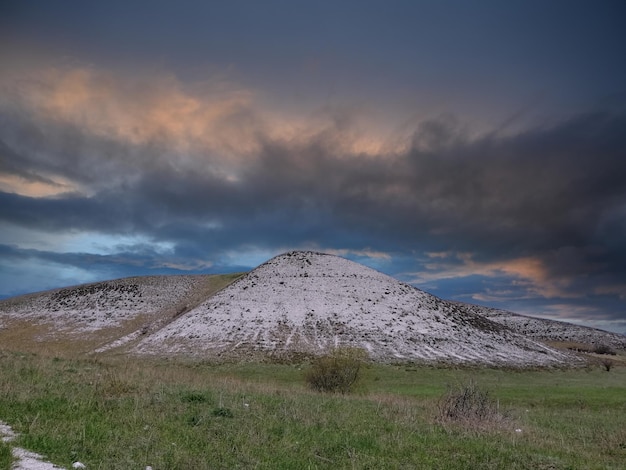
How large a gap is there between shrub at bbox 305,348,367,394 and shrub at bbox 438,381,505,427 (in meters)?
11.7

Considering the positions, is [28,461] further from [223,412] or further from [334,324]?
[334,324]

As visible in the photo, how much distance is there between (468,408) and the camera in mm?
19000

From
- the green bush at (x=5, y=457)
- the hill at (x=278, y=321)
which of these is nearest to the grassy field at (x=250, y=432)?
the green bush at (x=5, y=457)

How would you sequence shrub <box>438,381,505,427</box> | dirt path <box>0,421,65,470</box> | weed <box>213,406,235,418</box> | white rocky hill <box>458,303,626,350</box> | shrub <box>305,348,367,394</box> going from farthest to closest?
white rocky hill <box>458,303,626,350</box>
shrub <box>305,348,367,394</box>
shrub <box>438,381,505,427</box>
weed <box>213,406,235,418</box>
dirt path <box>0,421,65,470</box>

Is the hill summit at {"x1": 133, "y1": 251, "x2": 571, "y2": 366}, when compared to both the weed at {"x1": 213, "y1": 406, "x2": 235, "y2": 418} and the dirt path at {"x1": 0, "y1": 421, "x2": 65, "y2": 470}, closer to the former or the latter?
the weed at {"x1": 213, "y1": 406, "x2": 235, "y2": 418}

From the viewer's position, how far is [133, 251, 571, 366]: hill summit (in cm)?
6291

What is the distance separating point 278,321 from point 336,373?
137 feet

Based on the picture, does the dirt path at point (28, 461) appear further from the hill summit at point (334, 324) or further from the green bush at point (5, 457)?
the hill summit at point (334, 324)

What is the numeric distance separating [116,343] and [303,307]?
30.3m

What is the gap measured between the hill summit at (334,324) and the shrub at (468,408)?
131 ft

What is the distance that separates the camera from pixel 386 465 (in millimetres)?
11039

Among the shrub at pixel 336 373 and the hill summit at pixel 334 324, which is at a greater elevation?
the hill summit at pixel 334 324

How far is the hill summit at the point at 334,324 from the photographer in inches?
2477

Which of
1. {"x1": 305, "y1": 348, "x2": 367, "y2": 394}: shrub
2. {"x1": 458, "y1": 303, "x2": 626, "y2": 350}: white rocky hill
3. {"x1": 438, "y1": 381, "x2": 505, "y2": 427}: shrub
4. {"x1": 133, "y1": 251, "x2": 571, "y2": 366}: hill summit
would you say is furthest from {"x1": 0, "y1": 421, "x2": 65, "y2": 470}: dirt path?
{"x1": 458, "y1": 303, "x2": 626, "y2": 350}: white rocky hill
